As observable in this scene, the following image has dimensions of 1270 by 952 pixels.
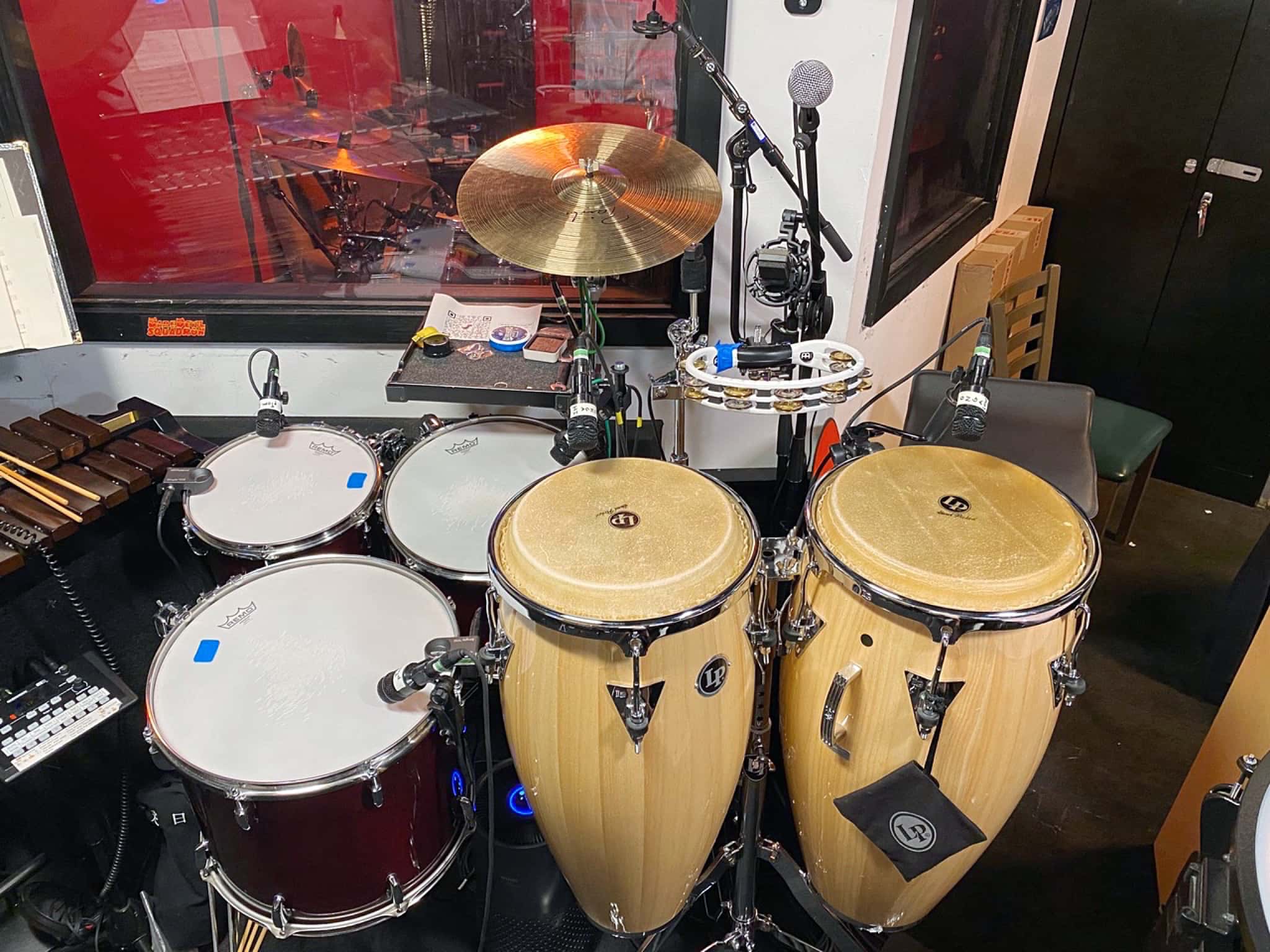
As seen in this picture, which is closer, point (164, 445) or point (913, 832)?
point (913, 832)

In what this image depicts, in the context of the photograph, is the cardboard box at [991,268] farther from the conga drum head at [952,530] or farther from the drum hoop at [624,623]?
the drum hoop at [624,623]

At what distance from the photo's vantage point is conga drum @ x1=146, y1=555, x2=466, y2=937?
1.42 metres

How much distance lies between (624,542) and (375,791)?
0.57 m

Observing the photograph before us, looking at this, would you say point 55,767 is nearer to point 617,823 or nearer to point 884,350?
point 617,823

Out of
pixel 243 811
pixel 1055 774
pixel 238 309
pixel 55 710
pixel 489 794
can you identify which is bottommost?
pixel 1055 774

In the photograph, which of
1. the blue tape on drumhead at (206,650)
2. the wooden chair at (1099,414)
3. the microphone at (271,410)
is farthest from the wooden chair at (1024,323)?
the blue tape on drumhead at (206,650)

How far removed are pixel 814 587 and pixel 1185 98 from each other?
2.47 metres

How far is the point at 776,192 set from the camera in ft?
7.01

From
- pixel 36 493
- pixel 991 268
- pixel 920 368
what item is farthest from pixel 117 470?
pixel 991 268

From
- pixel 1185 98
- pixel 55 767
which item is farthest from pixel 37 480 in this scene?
pixel 1185 98

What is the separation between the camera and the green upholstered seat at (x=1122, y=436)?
2.72 meters

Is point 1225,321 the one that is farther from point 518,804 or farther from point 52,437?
point 52,437

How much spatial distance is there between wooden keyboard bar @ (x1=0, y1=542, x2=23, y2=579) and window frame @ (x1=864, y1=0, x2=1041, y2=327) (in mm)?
1978

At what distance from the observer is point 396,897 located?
1.62m
